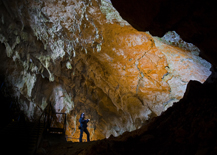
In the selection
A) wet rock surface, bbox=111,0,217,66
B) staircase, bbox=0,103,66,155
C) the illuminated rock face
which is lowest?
staircase, bbox=0,103,66,155

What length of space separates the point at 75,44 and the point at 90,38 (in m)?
1.08

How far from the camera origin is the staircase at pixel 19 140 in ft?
14.7

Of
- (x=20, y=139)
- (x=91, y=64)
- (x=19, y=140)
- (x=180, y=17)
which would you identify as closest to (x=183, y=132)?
(x=180, y=17)

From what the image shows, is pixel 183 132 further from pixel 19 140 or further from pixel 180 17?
pixel 19 140

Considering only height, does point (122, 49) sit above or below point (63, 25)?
below

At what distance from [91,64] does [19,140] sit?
4562 mm

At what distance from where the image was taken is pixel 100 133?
10.9m

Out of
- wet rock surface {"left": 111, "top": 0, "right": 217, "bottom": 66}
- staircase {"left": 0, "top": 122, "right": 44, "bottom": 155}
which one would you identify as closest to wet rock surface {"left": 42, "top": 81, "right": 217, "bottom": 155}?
wet rock surface {"left": 111, "top": 0, "right": 217, "bottom": 66}

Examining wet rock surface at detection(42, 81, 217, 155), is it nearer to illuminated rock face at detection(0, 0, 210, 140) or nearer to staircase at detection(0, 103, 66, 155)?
staircase at detection(0, 103, 66, 155)

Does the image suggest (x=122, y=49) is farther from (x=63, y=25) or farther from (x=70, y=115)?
(x=70, y=115)

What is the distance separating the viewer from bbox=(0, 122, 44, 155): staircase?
4.47m

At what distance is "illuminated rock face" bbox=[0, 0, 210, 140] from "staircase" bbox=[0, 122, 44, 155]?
3.84 m

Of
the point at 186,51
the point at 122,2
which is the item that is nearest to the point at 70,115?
the point at 186,51

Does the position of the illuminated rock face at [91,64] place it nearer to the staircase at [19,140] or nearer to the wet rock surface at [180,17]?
the wet rock surface at [180,17]
